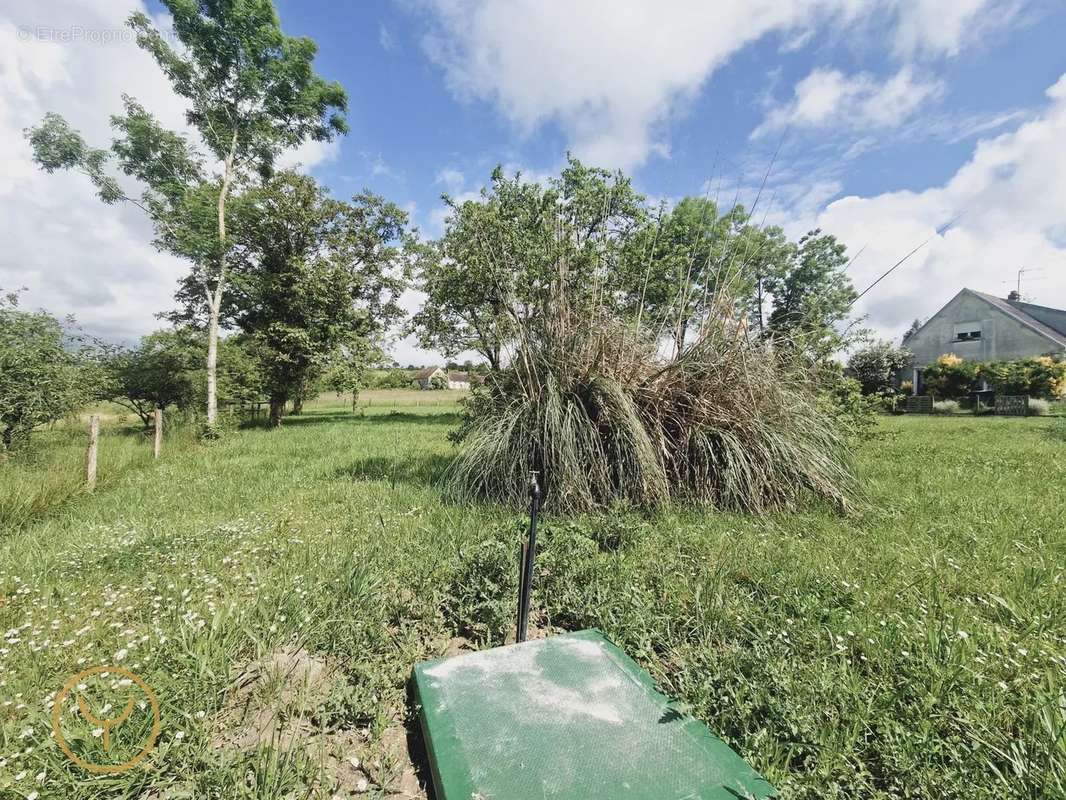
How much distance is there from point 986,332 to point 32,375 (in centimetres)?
3591

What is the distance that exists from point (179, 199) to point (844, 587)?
15915mm

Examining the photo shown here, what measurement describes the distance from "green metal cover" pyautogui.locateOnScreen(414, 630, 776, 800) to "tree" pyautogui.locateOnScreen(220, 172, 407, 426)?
1514 centimetres

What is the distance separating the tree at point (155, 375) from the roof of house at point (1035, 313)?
36.7 m

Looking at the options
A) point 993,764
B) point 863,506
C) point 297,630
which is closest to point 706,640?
point 993,764

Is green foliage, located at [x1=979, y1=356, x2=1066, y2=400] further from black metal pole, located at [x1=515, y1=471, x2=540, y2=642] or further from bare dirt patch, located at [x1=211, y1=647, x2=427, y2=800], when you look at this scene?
bare dirt patch, located at [x1=211, y1=647, x2=427, y2=800]

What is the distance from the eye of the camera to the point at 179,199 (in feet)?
37.1

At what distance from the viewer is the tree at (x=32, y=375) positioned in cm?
603

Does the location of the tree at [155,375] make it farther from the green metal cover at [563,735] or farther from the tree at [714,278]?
the green metal cover at [563,735]

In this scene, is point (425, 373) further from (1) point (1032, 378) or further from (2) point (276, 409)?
(1) point (1032, 378)

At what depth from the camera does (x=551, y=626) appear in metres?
2.09

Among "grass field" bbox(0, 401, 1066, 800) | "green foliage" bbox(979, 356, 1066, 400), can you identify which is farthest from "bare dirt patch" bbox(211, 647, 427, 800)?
"green foliage" bbox(979, 356, 1066, 400)

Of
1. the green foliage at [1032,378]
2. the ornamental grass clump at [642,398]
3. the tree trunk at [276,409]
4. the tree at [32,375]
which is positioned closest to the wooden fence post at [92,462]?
the tree at [32,375]

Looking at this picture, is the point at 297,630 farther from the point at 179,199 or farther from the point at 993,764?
the point at 179,199

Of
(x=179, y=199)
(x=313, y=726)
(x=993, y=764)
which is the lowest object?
(x=313, y=726)
